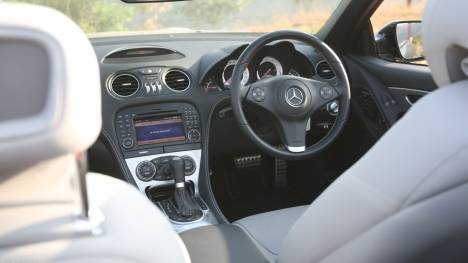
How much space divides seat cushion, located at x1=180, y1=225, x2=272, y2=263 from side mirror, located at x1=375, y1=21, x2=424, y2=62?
1.37 meters

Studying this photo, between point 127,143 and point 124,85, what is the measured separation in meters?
0.28

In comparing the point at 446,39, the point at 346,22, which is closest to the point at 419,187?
the point at 446,39

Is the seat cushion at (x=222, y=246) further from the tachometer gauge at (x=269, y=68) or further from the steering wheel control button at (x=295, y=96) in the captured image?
the tachometer gauge at (x=269, y=68)

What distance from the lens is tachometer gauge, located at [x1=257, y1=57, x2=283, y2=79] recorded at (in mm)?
3058

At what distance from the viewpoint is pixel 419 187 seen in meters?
1.21

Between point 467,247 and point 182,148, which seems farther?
point 182,148

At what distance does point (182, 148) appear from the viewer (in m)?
3.18

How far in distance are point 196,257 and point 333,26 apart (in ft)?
5.83

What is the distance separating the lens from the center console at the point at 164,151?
3.06 m

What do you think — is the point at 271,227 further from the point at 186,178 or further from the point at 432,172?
the point at 432,172

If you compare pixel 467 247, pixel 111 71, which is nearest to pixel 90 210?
pixel 467 247

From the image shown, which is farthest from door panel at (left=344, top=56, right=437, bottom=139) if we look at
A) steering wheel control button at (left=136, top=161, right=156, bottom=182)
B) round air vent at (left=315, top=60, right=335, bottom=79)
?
steering wheel control button at (left=136, top=161, right=156, bottom=182)

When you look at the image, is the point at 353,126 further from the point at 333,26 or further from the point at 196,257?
the point at 196,257

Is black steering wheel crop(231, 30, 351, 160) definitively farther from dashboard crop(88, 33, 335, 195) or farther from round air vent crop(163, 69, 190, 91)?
round air vent crop(163, 69, 190, 91)
